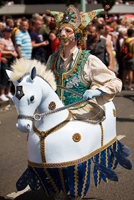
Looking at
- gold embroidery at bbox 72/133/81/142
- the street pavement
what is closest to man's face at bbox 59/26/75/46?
gold embroidery at bbox 72/133/81/142

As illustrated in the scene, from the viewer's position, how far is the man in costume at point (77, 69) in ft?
10.4

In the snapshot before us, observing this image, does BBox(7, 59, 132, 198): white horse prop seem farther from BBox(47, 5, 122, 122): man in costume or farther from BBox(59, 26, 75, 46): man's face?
BBox(59, 26, 75, 46): man's face

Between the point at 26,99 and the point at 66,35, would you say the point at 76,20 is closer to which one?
the point at 66,35

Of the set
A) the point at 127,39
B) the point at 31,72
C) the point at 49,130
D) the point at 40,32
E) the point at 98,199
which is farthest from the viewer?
the point at 127,39

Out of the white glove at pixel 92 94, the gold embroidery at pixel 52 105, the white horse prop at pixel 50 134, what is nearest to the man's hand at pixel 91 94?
the white glove at pixel 92 94

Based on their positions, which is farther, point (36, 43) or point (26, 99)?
point (36, 43)

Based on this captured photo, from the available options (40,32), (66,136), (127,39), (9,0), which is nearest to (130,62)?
(127,39)

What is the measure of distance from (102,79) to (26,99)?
979 mm

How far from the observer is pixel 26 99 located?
257cm

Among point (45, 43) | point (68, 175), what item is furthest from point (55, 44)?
point (68, 175)

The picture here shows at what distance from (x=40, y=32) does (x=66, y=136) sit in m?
7.07

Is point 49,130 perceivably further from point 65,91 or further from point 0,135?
point 0,135

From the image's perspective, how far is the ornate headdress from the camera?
3314mm

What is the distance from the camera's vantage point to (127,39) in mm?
10078
